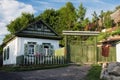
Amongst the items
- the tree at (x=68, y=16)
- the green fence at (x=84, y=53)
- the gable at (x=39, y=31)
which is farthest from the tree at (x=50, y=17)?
the green fence at (x=84, y=53)

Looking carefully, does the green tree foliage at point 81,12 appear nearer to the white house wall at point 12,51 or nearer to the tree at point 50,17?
the tree at point 50,17

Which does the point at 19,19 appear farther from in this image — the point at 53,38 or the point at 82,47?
the point at 82,47

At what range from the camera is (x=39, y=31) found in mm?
37062

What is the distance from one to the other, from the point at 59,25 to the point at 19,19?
35.4 feet

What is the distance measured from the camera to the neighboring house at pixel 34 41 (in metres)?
35.5

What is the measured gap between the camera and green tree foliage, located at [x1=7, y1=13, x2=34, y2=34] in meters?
59.9

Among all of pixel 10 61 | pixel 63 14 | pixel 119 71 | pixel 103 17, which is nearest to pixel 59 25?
pixel 63 14

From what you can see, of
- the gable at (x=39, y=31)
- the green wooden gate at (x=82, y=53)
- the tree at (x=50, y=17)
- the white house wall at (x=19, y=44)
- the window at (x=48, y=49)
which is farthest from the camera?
the tree at (x=50, y=17)

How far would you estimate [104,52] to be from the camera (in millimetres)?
31094

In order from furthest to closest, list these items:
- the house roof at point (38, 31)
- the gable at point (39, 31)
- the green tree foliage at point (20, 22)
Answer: the green tree foliage at point (20, 22) → the gable at point (39, 31) → the house roof at point (38, 31)

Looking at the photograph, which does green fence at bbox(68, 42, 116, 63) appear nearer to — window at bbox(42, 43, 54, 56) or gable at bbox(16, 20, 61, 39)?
window at bbox(42, 43, 54, 56)

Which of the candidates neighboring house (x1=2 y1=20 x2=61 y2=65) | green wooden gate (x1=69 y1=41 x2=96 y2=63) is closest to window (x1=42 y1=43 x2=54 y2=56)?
neighboring house (x1=2 y1=20 x2=61 y2=65)

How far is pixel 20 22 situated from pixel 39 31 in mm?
23963

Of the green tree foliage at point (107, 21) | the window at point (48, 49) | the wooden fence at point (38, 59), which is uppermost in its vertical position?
the green tree foliage at point (107, 21)
